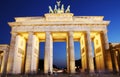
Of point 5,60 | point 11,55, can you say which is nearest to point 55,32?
point 11,55

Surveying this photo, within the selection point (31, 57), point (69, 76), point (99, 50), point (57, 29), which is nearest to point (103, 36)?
point (99, 50)

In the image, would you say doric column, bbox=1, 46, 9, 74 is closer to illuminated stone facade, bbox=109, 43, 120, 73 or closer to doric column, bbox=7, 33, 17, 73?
doric column, bbox=7, 33, 17, 73

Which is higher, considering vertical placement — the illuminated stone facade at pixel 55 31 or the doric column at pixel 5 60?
the illuminated stone facade at pixel 55 31

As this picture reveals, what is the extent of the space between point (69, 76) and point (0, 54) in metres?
25.4

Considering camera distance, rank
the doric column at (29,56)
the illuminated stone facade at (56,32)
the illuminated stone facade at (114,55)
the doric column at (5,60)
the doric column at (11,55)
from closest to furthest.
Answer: the doric column at (11,55)
the doric column at (29,56)
the illuminated stone facade at (114,55)
the illuminated stone facade at (56,32)
the doric column at (5,60)

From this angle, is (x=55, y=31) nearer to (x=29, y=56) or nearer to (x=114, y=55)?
(x=29, y=56)

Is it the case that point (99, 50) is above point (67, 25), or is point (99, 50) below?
below

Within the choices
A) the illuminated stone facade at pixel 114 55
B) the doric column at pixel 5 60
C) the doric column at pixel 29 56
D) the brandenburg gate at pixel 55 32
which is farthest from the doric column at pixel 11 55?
the illuminated stone facade at pixel 114 55

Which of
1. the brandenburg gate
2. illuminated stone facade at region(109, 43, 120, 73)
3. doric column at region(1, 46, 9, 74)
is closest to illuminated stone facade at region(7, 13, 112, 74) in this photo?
the brandenburg gate

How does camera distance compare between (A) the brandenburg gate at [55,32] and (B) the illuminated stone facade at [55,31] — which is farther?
(B) the illuminated stone facade at [55,31]

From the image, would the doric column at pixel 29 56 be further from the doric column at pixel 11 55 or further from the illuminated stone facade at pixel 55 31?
the doric column at pixel 11 55

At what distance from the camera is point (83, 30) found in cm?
3638

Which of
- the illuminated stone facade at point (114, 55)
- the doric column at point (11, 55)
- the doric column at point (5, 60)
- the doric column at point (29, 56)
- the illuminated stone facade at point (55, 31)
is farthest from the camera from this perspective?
the doric column at point (5, 60)

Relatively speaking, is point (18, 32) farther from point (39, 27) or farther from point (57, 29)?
point (57, 29)
